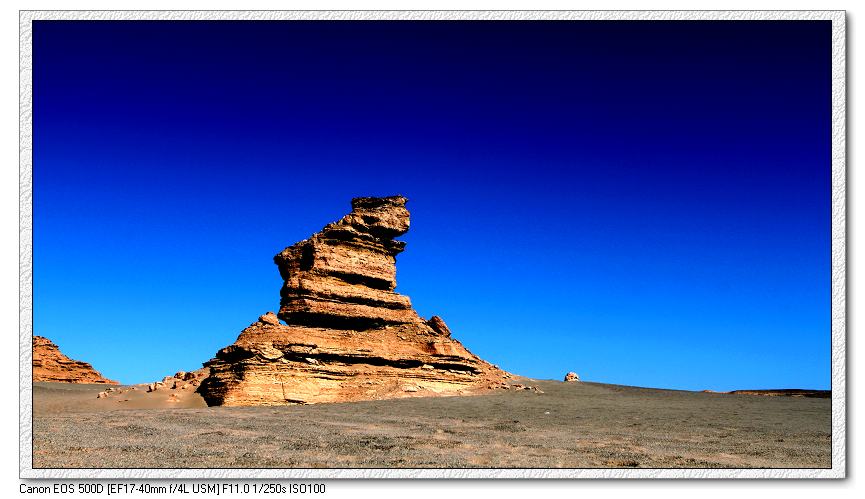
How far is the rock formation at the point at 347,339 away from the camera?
30469mm

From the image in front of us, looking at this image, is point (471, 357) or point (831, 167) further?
point (471, 357)

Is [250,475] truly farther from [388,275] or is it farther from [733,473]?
[388,275]

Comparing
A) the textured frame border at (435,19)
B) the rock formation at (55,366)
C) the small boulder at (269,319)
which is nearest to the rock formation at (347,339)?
the small boulder at (269,319)

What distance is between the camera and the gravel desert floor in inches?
475

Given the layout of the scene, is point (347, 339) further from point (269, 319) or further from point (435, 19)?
point (435, 19)

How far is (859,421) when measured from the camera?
11352mm

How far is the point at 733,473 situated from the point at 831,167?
615 centimetres

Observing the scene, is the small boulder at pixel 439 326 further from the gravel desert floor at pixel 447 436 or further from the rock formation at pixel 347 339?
the gravel desert floor at pixel 447 436

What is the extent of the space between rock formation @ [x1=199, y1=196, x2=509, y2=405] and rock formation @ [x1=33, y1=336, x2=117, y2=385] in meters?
37.2

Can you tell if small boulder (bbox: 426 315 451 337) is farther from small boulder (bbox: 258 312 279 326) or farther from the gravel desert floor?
small boulder (bbox: 258 312 279 326)

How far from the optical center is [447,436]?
1647 centimetres

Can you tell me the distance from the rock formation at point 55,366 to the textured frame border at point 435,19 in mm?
56607

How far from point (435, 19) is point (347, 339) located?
24.0 m
